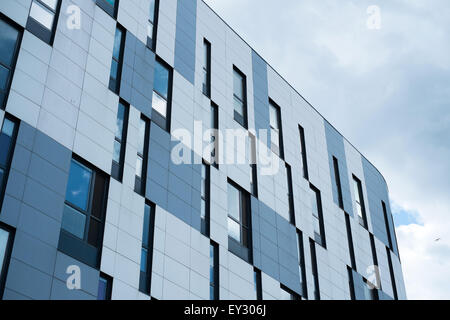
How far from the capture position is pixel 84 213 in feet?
62.7

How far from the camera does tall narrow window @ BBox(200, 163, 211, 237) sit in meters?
24.1

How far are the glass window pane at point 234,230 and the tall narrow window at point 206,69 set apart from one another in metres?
6.16

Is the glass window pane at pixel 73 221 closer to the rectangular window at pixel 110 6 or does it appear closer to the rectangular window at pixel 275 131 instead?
the rectangular window at pixel 110 6

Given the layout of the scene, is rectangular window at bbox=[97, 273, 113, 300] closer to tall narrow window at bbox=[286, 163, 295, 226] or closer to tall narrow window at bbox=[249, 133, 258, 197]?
tall narrow window at bbox=[249, 133, 258, 197]

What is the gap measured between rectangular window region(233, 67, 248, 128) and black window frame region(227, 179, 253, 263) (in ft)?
12.9

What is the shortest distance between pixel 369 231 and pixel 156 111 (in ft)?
63.7

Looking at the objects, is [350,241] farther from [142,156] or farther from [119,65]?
[119,65]

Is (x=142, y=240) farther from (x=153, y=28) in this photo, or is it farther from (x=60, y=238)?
(x=153, y=28)

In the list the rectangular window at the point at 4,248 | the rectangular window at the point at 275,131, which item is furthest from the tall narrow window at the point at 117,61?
the rectangular window at the point at 275,131

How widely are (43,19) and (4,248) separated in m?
8.61

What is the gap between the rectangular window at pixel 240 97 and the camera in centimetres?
2962

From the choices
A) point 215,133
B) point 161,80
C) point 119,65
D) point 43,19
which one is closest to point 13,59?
point 43,19

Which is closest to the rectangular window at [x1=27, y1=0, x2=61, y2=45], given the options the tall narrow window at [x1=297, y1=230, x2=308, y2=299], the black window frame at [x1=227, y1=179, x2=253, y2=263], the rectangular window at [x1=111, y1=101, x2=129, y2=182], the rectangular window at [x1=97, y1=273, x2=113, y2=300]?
the rectangular window at [x1=111, y1=101, x2=129, y2=182]
